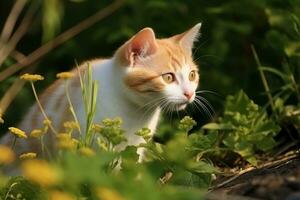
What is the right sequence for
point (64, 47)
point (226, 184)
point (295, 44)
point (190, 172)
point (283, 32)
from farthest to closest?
1. point (64, 47)
2. point (283, 32)
3. point (295, 44)
4. point (226, 184)
5. point (190, 172)

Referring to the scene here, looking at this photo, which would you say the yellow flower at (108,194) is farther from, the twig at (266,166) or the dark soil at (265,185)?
→ the twig at (266,166)

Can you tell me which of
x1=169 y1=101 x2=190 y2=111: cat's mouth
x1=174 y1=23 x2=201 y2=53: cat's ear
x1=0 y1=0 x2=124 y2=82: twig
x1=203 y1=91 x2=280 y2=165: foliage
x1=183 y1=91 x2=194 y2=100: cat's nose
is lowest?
x1=203 y1=91 x2=280 y2=165: foliage

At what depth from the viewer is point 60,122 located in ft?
8.90

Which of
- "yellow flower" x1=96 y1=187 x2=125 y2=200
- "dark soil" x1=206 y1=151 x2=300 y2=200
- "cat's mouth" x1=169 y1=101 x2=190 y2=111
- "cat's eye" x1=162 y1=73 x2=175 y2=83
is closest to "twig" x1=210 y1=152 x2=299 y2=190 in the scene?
"dark soil" x1=206 y1=151 x2=300 y2=200

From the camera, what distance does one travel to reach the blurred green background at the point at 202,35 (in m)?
4.01

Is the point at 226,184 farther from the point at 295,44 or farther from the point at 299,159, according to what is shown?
the point at 295,44

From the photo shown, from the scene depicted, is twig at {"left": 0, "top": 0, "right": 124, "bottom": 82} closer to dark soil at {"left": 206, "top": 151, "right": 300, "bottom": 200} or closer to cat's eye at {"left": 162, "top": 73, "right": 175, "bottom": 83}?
cat's eye at {"left": 162, "top": 73, "right": 175, "bottom": 83}

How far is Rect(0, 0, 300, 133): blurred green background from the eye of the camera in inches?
158

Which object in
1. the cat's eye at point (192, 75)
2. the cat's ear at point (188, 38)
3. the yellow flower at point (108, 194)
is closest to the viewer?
the yellow flower at point (108, 194)

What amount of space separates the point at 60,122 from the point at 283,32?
144 centimetres

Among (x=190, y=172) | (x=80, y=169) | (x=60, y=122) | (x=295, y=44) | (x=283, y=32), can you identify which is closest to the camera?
(x=80, y=169)

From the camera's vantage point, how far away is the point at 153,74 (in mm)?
2812

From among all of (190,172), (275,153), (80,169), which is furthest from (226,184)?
(80,169)

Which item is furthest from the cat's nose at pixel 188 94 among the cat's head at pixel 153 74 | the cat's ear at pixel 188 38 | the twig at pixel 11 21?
the twig at pixel 11 21
